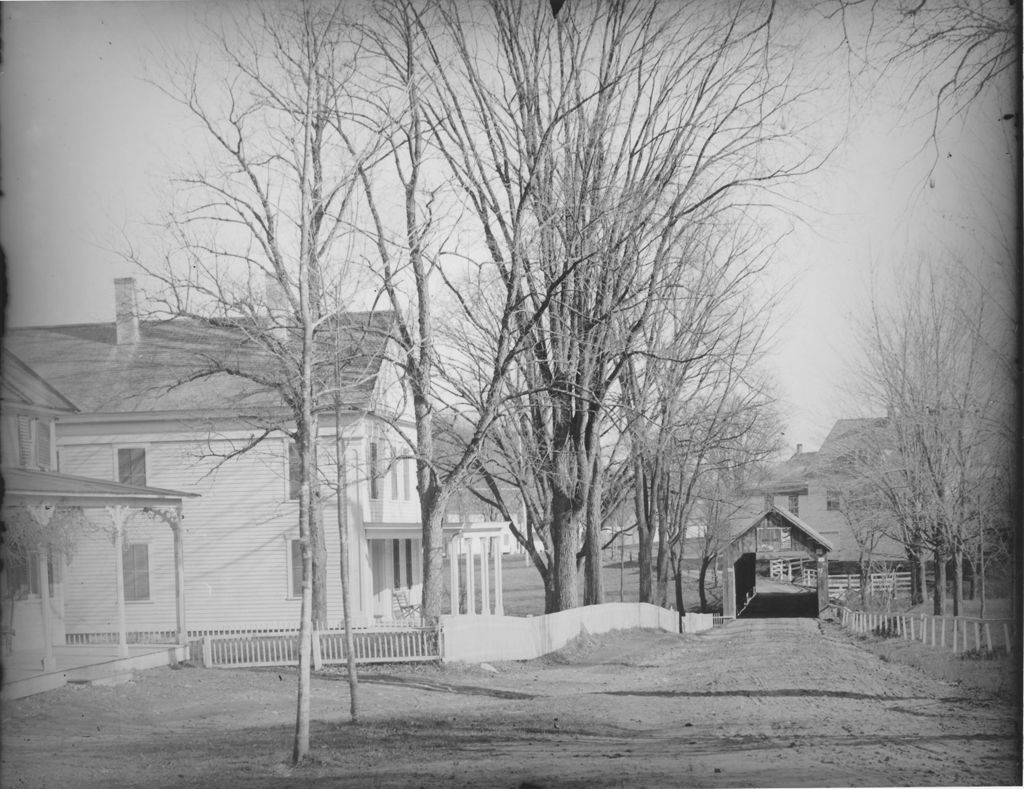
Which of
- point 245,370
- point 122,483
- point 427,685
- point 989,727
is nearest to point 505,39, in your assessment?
point 245,370

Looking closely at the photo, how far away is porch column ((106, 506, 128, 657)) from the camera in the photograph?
9703 millimetres

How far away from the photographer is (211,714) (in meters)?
9.44

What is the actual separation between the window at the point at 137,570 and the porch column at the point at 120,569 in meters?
0.10

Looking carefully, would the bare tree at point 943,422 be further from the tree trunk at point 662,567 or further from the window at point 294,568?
the tree trunk at point 662,567

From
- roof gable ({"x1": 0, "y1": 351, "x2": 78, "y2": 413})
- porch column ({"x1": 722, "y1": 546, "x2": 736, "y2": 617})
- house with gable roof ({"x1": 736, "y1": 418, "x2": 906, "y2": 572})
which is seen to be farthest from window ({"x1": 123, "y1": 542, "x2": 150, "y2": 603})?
porch column ({"x1": 722, "y1": 546, "x2": 736, "y2": 617})

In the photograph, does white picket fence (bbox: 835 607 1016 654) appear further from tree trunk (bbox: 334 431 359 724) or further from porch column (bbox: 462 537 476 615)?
porch column (bbox: 462 537 476 615)

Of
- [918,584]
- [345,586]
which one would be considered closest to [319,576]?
[345,586]

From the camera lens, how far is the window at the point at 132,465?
9898 mm

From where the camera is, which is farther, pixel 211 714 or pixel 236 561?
pixel 236 561

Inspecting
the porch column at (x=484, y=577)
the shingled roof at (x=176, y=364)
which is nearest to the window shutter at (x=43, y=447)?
the shingled roof at (x=176, y=364)

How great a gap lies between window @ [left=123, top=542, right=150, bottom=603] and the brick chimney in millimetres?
1889

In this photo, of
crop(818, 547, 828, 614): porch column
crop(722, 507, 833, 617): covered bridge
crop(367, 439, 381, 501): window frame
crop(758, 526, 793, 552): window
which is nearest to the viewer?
crop(367, 439, 381, 501): window frame

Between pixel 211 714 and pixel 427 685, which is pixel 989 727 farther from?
pixel 211 714

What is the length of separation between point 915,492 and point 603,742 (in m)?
7.46
